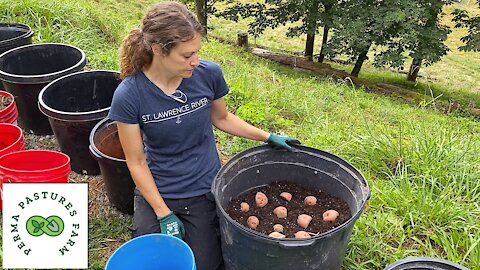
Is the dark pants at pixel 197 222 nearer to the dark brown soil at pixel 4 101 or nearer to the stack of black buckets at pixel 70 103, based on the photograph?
the stack of black buckets at pixel 70 103

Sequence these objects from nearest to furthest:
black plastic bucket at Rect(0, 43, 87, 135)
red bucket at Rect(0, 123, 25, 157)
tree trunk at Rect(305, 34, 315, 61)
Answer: red bucket at Rect(0, 123, 25, 157) < black plastic bucket at Rect(0, 43, 87, 135) < tree trunk at Rect(305, 34, 315, 61)

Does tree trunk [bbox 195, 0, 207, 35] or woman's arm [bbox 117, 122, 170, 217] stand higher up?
woman's arm [bbox 117, 122, 170, 217]

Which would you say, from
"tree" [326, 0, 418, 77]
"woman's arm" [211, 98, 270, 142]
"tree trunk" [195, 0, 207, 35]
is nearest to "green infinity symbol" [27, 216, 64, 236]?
"woman's arm" [211, 98, 270, 142]

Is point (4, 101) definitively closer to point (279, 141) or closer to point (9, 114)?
point (9, 114)

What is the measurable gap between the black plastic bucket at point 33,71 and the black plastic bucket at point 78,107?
0.13 metres

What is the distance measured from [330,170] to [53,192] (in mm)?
1338

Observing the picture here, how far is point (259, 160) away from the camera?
2.37 m

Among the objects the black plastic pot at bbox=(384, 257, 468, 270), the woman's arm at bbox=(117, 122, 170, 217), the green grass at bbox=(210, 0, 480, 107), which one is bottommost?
the green grass at bbox=(210, 0, 480, 107)

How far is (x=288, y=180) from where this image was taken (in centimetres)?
245

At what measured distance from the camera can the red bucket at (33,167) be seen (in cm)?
237

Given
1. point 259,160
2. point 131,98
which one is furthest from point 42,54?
point 259,160

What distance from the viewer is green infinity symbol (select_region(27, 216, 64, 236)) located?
1.93m

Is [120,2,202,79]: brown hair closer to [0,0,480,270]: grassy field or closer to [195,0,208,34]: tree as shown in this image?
[0,0,480,270]: grassy field

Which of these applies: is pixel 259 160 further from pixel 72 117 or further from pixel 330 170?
pixel 72 117
